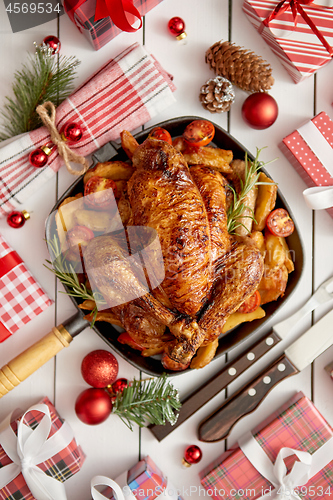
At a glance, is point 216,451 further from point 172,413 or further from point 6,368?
point 6,368

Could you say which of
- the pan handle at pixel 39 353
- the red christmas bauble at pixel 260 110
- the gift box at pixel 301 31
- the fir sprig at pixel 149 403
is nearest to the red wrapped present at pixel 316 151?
the red christmas bauble at pixel 260 110

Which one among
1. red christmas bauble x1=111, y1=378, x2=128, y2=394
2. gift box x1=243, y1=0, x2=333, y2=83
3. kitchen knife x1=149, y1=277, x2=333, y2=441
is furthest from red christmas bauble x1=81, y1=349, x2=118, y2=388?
gift box x1=243, y1=0, x2=333, y2=83

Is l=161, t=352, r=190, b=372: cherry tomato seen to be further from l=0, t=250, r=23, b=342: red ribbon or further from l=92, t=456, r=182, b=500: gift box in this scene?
l=0, t=250, r=23, b=342: red ribbon

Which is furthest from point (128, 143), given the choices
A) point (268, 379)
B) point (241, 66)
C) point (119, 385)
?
point (268, 379)

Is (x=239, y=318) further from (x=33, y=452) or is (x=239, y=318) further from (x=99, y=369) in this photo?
(x=33, y=452)

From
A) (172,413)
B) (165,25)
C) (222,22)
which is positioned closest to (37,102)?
(165,25)

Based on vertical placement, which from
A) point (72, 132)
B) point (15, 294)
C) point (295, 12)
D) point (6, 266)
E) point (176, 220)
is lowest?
point (176, 220)
